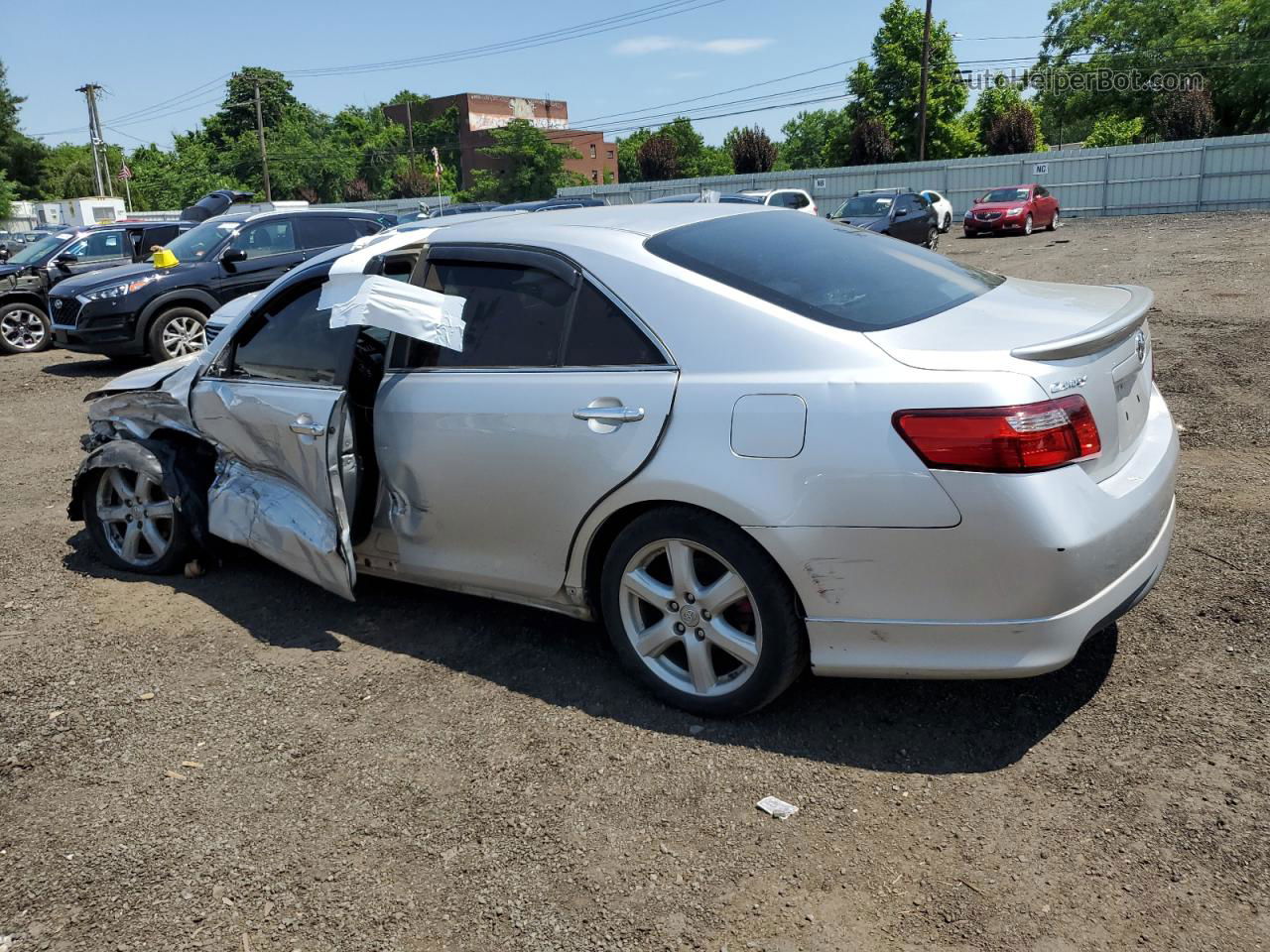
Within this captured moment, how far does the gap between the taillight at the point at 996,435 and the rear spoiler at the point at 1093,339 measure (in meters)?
0.14

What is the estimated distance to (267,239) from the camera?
12297 mm

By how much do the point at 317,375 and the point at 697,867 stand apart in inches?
102

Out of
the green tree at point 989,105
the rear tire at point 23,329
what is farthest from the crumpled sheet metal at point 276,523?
the green tree at point 989,105

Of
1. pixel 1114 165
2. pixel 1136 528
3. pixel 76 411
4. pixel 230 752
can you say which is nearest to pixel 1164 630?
pixel 1136 528

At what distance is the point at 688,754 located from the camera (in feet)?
10.6

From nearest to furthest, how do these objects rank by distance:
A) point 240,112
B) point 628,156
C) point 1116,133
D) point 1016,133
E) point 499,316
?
1. point 499,316
2. point 1016,133
3. point 1116,133
4. point 240,112
5. point 628,156

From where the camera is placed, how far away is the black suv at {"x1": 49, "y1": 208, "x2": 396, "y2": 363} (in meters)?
11.7

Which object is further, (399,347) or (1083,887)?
(399,347)

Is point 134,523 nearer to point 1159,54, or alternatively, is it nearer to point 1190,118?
point 1190,118

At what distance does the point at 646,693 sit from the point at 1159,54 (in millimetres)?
62632

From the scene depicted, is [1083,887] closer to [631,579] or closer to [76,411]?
[631,579]

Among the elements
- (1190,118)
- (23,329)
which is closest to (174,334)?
(23,329)

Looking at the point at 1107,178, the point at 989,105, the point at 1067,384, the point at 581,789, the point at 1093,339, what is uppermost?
the point at 989,105

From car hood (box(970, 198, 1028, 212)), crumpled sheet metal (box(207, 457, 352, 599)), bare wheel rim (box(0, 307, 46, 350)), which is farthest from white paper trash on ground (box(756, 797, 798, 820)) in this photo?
car hood (box(970, 198, 1028, 212))
